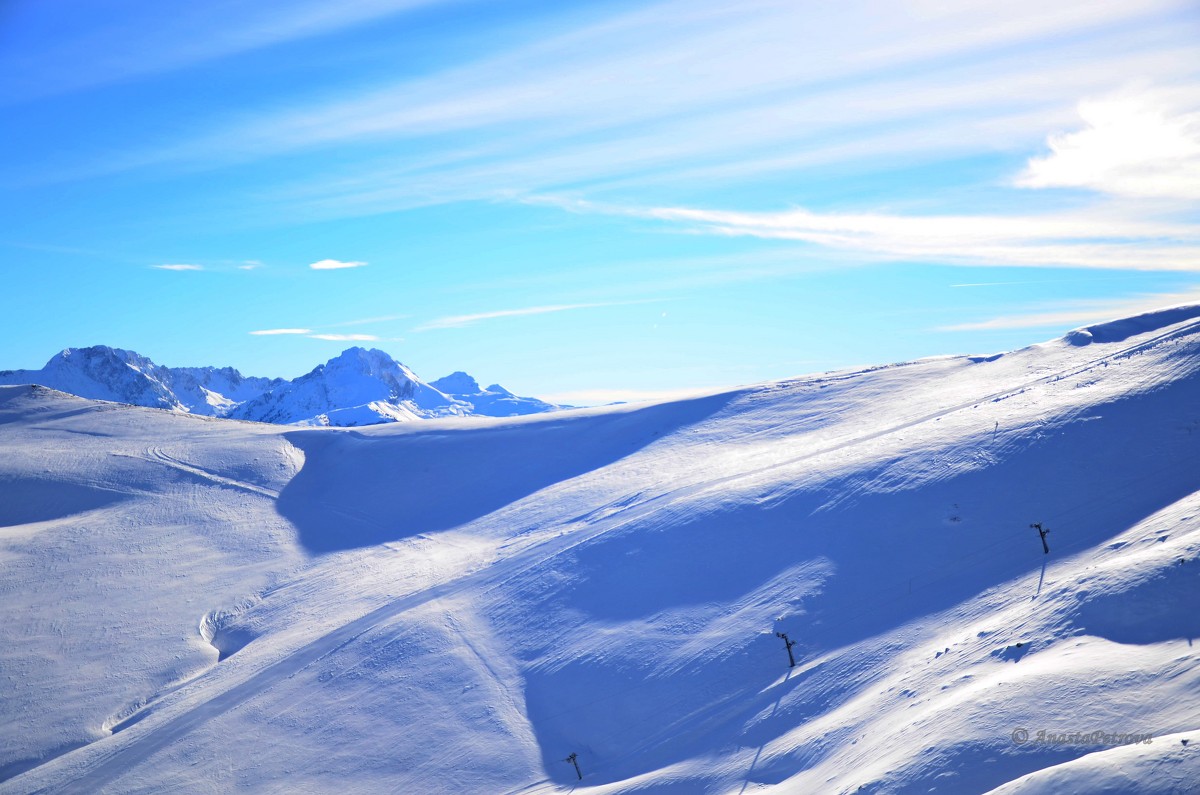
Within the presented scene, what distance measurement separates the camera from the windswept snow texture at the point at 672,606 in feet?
60.3

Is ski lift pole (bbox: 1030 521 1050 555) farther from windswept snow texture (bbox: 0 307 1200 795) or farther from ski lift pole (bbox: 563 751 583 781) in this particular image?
ski lift pole (bbox: 563 751 583 781)

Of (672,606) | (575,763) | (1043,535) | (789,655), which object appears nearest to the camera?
(575,763)

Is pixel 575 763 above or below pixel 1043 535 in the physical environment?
below

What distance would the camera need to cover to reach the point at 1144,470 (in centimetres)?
2812

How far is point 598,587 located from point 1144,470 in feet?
64.4

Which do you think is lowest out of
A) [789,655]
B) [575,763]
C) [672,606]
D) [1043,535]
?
[575,763]

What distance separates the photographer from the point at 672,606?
95.9ft

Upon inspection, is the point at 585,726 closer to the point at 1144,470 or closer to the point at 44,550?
the point at 1144,470

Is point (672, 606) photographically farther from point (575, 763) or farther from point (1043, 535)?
point (1043, 535)

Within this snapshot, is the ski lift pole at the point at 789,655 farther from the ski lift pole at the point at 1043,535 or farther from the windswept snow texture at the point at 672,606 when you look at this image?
the ski lift pole at the point at 1043,535

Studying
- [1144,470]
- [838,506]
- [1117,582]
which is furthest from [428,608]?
[1144,470]

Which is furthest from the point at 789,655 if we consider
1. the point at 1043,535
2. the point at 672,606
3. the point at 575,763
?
the point at 1043,535

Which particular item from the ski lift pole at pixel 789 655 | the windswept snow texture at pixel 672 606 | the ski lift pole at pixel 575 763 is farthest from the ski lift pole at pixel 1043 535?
the ski lift pole at pixel 575 763

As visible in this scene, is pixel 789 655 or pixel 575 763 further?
pixel 789 655
